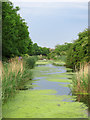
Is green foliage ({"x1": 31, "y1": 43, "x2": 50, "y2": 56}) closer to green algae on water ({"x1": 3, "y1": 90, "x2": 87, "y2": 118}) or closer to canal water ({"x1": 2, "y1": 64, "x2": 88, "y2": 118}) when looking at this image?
canal water ({"x1": 2, "y1": 64, "x2": 88, "y2": 118})

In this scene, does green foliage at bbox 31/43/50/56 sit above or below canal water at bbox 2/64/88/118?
above

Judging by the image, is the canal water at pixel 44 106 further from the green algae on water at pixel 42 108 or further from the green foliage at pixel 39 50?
the green foliage at pixel 39 50

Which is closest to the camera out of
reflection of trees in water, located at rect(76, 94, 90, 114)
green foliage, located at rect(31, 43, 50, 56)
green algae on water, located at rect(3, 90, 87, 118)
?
green algae on water, located at rect(3, 90, 87, 118)

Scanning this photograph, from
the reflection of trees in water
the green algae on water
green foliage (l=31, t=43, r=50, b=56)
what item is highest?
green foliage (l=31, t=43, r=50, b=56)

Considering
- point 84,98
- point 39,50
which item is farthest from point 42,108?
point 39,50

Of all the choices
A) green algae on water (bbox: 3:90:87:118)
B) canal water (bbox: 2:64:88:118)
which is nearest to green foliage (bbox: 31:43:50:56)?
canal water (bbox: 2:64:88:118)

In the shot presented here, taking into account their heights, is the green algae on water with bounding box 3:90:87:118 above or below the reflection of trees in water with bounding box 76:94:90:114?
below

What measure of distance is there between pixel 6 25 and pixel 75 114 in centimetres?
1182

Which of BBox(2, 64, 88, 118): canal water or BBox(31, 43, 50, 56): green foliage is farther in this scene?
BBox(31, 43, 50, 56): green foliage

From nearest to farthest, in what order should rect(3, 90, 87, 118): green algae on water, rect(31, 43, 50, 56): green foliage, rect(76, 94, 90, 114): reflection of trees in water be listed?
rect(3, 90, 87, 118): green algae on water
rect(76, 94, 90, 114): reflection of trees in water
rect(31, 43, 50, 56): green foliage

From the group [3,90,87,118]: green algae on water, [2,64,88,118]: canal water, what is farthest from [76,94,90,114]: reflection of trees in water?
[3,90,87,118]: green algae on water

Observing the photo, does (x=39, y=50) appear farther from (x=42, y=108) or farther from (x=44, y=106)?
(x=42, y=108)

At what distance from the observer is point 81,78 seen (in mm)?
8289

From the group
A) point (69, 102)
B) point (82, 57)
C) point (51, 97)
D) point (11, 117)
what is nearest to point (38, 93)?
point (51, 97)
